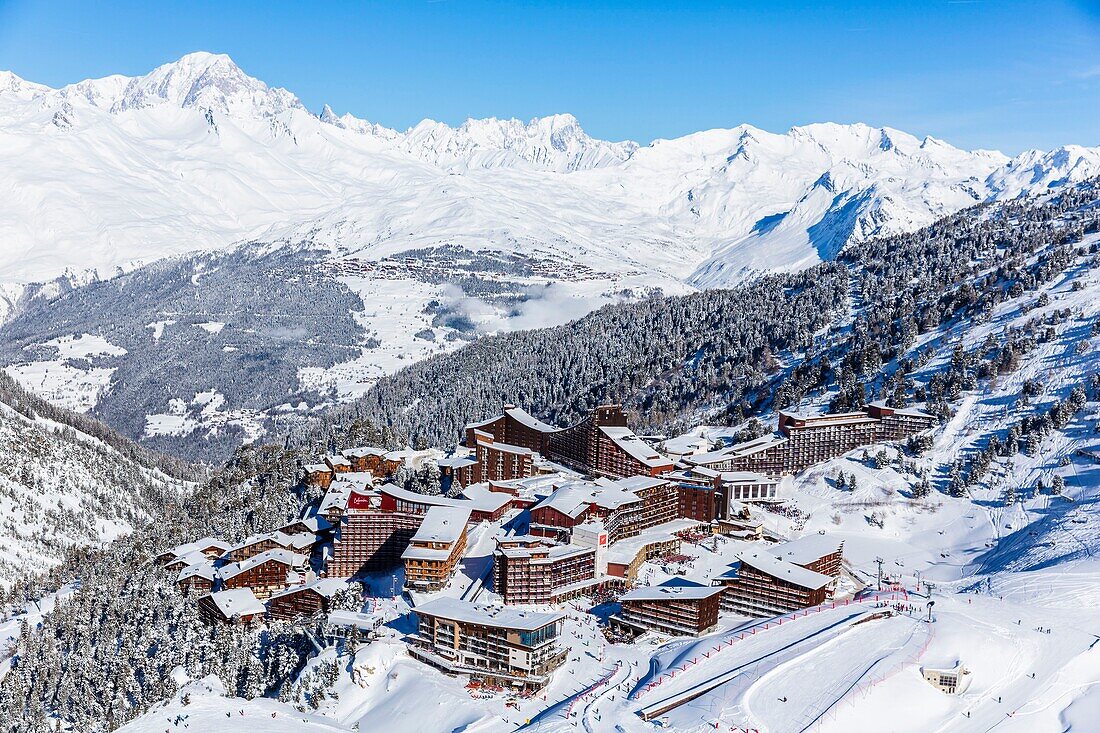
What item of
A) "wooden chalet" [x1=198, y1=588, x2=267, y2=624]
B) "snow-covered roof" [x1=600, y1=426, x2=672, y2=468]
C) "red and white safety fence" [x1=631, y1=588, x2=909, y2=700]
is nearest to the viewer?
"red and white safety fence" [x1=631, y1=588, x2=909, y2=700]

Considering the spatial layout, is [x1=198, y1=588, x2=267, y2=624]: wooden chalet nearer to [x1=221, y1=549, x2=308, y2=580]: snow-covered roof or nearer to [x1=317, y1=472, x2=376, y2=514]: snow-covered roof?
[x1=221, y1=549, x2=308, y2=580]: snow-covered roof

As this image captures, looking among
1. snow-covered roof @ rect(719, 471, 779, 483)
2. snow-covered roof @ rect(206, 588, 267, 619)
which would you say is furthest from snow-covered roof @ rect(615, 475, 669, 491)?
snow-covered roof @ rect(206, 588, 267, 619)

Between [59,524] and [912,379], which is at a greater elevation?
[912,379]

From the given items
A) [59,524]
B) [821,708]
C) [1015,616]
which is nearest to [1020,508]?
[1015,616]

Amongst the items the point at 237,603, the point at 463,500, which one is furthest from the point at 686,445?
the point at 237,603

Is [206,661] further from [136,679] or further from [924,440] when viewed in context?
[924,440]

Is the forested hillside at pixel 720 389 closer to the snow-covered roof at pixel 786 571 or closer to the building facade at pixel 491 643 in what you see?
the building facade at pixel 491 643
